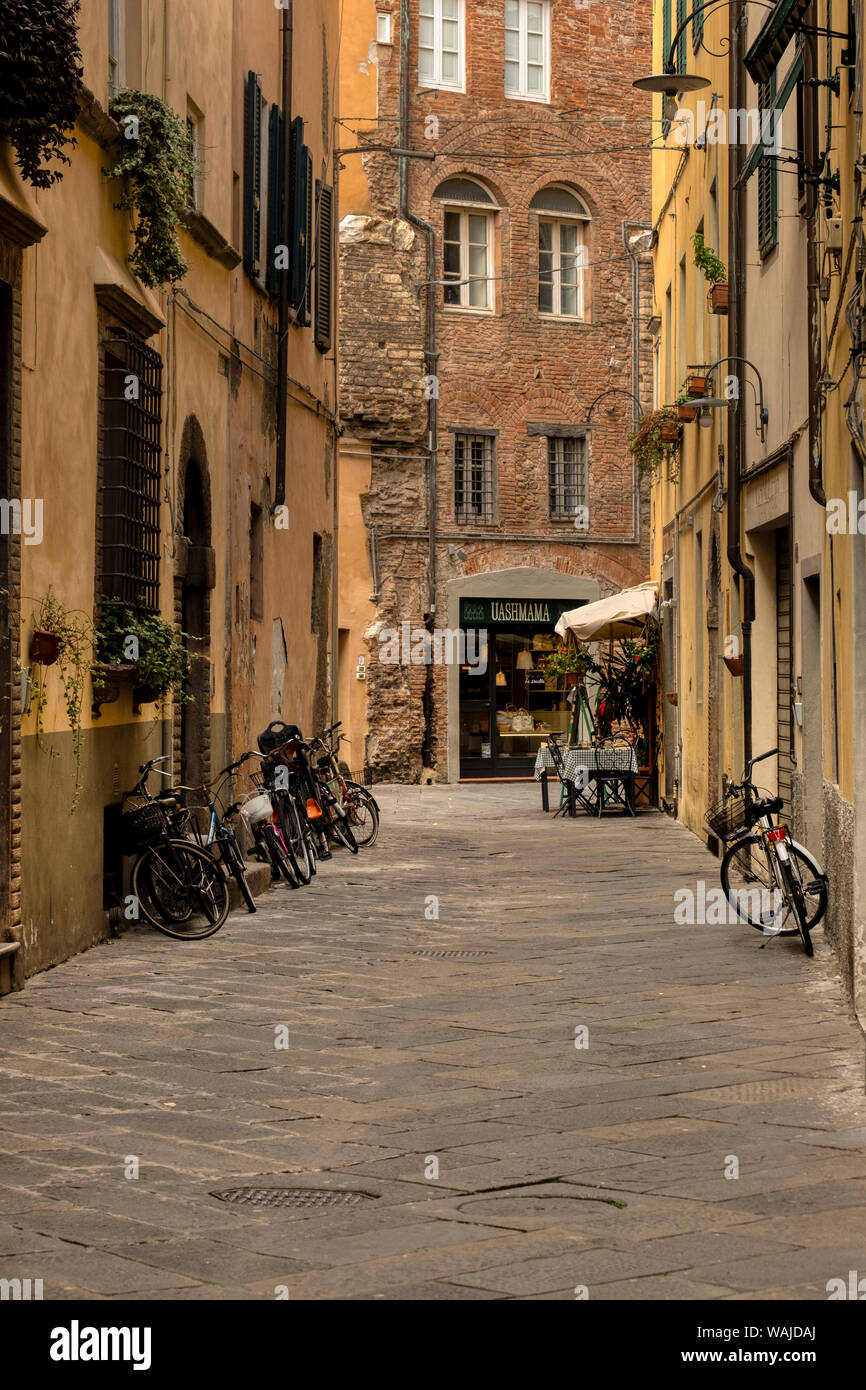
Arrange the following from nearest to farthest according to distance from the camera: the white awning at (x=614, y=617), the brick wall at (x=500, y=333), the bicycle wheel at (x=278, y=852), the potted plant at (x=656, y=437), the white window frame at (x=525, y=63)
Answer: the bicycle wheel at (x=278, y=852), the potted plant at (x=656, y=437), the white awning at (x=614, y=617), the brick wall at (x=500, y=333), the white window frame at (x=525, y=63)

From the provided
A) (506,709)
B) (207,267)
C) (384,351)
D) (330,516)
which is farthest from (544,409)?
(207,267)

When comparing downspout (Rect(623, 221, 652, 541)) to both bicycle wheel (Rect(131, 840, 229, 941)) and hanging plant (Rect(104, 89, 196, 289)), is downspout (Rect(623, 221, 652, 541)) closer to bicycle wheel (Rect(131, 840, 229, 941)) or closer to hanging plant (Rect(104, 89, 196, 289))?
hanging plant (Rect(104, 89, 196, 289))

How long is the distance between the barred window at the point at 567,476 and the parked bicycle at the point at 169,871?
19783mm

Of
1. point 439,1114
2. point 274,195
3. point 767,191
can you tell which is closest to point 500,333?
point 274,195

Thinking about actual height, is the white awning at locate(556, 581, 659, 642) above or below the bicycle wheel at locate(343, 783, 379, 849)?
above

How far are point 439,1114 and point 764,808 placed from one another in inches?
180

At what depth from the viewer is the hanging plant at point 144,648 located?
10.1m

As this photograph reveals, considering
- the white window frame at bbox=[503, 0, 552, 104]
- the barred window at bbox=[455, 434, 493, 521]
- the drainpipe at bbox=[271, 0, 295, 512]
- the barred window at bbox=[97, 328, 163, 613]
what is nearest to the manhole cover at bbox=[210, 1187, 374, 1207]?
the barred window at bbox=[97, 328, 163, 613]

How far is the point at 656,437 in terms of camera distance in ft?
62.0

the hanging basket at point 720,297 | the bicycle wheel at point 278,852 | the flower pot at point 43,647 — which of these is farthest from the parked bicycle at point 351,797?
the flower pot at point 43,647

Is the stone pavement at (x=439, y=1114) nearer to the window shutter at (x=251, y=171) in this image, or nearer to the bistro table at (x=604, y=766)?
the window shutter at (x=251, y=171)

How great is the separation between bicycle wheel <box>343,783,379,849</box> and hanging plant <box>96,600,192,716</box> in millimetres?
5819

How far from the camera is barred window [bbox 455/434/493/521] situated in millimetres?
28984
